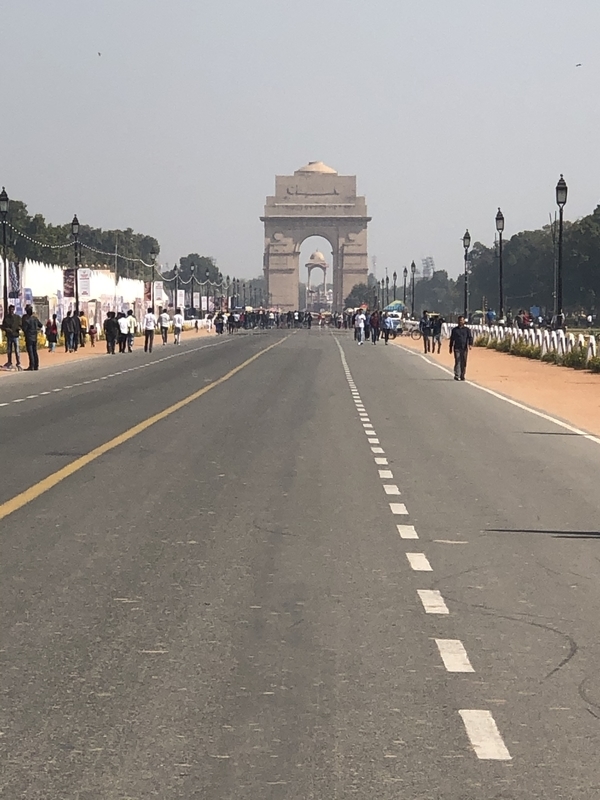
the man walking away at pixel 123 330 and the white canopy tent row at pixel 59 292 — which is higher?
the white canopy tent row at pixel 59 292

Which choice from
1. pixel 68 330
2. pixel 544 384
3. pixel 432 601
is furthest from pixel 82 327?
pixel 432 601

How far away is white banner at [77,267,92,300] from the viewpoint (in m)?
65.6

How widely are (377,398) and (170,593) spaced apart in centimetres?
2035

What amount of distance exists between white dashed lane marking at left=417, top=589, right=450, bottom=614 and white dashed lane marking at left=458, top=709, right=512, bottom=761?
6.65 feet

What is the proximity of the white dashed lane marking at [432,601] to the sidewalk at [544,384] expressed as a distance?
1281 cm

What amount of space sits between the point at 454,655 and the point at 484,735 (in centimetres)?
133

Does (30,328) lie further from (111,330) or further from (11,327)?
(111,330)

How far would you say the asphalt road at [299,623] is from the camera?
17.1 ft

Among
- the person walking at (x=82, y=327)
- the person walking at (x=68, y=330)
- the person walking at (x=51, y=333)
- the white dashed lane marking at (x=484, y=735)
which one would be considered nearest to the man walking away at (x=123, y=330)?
the person walking at (x=68, y=330)

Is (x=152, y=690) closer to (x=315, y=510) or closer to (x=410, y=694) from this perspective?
(x=410, y=694)

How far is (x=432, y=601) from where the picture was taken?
324 inches

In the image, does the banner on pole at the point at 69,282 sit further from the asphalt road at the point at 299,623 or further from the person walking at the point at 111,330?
the asphalt road at the point at 299,623

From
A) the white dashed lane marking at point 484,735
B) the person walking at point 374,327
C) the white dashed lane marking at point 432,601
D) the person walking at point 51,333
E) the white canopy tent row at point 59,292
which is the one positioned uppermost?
the white canopy tent row at point 59,292

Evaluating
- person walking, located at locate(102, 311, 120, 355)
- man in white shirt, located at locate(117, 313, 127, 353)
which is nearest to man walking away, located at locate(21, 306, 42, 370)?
person walking, located at locate(102, 311, 120, 355)
